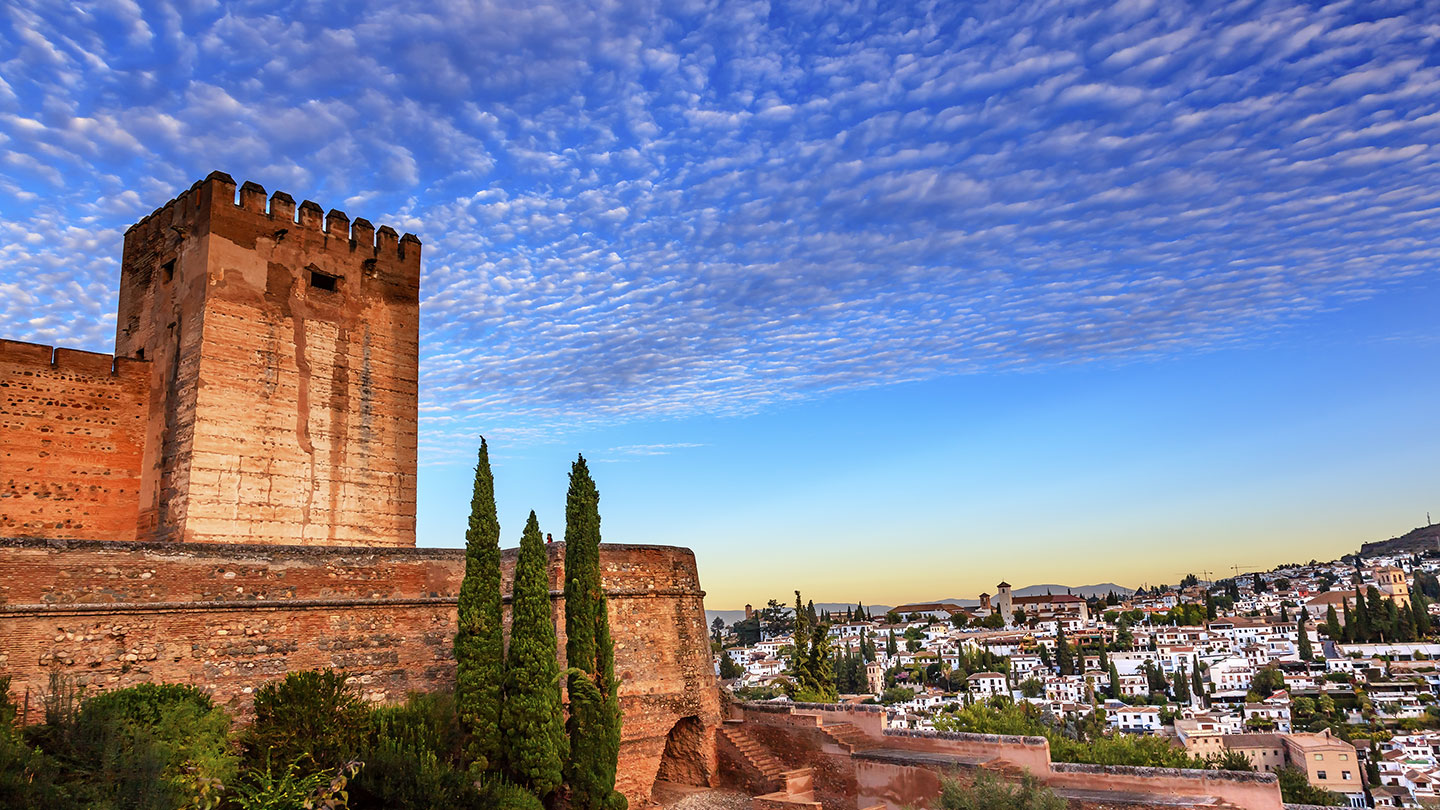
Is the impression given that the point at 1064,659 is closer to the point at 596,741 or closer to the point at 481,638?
the point at 596,741

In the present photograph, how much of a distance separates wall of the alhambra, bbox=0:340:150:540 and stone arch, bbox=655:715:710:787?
944 centimetres

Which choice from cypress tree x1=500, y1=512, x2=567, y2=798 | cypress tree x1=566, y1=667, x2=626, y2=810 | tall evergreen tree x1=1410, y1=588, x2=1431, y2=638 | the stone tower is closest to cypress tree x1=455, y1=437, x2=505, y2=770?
cypress tree x1=500, y1=512, x2=567, y2=798

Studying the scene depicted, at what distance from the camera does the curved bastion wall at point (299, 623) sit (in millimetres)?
9961

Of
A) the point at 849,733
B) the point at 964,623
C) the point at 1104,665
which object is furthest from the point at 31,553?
the point at 964,623

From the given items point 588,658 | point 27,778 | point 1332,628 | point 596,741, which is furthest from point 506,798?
point 1332,628

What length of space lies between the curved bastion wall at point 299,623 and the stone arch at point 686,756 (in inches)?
1.0

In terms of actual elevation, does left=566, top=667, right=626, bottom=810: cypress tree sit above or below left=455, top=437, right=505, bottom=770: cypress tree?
below

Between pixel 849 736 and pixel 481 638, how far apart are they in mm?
7186

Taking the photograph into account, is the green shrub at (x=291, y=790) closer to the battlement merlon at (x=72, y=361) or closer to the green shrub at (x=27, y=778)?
the green shrub at (x=27, y=778)

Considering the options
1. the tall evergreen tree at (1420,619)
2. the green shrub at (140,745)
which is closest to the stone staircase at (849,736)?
the green shrub at (140,745)

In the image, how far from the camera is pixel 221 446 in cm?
1365

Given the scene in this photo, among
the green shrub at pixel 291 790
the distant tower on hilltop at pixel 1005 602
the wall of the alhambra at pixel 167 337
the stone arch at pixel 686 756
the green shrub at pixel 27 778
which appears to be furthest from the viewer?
the distant tower on hilltop at pixel 1005 602

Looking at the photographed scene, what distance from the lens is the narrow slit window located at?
15.4 m

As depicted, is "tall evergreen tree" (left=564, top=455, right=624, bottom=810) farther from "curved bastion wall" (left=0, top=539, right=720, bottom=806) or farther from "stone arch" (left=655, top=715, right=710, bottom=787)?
"stone arch" (left=655, top=715, right=710, bottom=787)
